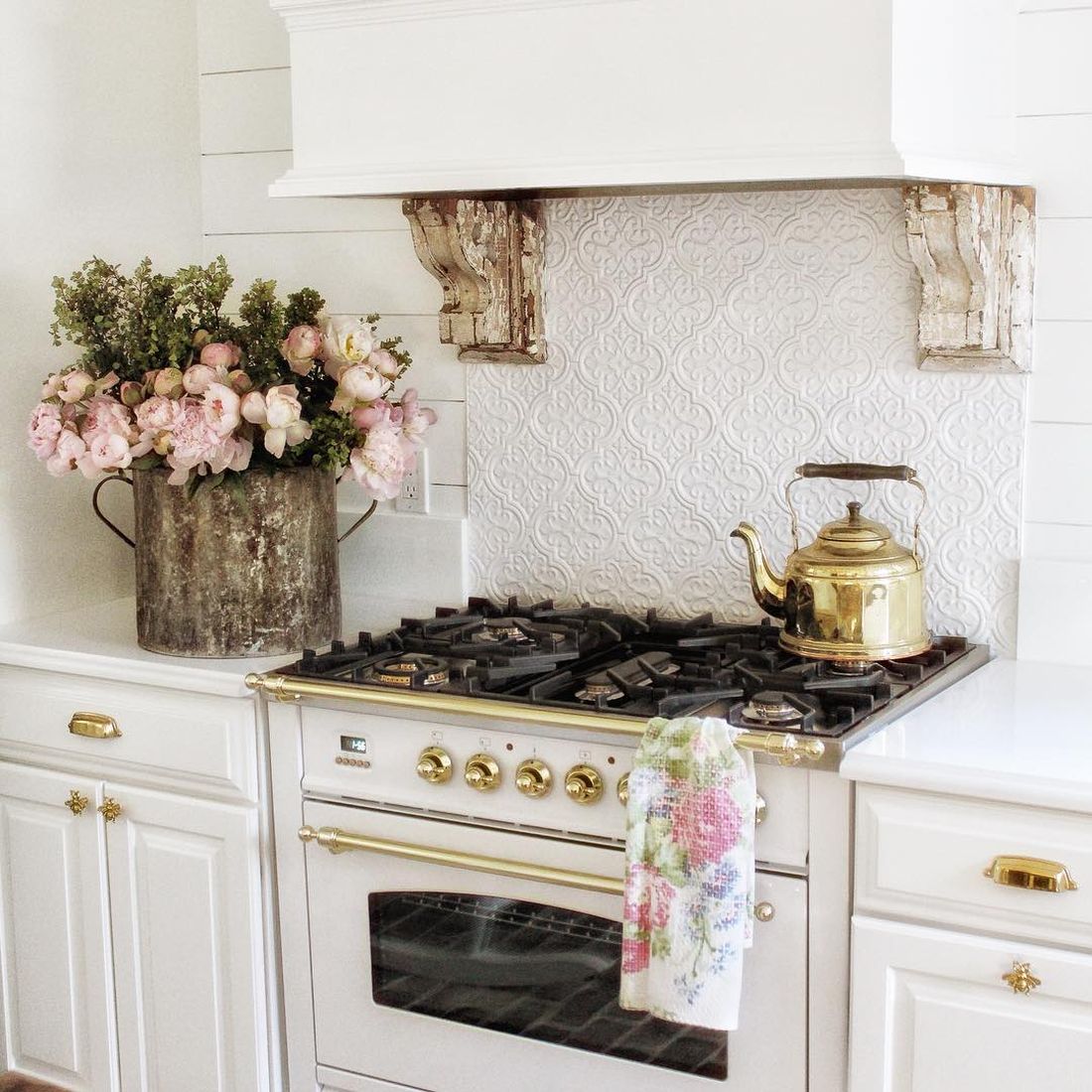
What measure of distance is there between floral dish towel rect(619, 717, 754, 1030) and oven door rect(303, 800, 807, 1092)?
102 mm

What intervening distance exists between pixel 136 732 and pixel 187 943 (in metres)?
0.32

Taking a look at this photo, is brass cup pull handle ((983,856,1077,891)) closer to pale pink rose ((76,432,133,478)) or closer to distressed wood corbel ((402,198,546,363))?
distressed wood corbel ((402,198,546,363))

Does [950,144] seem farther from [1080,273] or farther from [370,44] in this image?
[370,44]

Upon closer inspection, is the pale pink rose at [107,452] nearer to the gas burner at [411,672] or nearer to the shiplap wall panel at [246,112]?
the gas burner at [411,672]

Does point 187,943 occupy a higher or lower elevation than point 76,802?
lower

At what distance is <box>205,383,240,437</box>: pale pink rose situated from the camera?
209 cm

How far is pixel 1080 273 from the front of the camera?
2.07 metres

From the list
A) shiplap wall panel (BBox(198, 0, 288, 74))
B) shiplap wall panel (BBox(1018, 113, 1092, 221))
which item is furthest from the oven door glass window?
shiplap wall panel (BBox(198, 0, 288, 74))

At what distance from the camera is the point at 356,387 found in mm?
2176

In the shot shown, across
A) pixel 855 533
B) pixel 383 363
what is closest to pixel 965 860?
pixel 855 533

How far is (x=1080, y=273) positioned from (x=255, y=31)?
1481 millimetres

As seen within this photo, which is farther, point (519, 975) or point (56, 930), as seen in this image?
point (56, 930)

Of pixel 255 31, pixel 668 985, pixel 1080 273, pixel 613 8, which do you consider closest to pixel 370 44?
pixel 613 8

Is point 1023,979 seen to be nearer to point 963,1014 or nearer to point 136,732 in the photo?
point 963,1014
